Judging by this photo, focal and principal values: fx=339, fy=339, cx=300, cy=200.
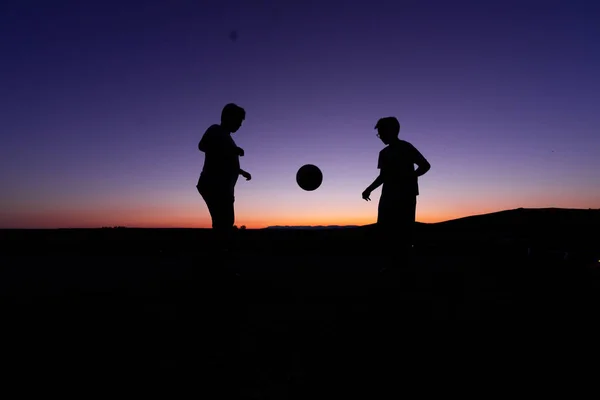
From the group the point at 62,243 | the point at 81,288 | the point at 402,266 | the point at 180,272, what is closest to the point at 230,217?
the point at 180,272

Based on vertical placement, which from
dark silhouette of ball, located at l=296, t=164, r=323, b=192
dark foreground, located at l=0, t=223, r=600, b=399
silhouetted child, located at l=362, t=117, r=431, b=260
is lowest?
dark foreground, located at l=0, t=223, r=600, b=399

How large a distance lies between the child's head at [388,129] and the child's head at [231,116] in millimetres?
1868

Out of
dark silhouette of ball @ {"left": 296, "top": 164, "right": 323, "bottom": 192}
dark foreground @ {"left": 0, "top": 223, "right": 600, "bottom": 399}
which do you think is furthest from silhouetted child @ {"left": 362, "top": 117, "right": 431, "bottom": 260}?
dark silhouette of ball @ {"left": 296, "top": 164, "right": 323, "bottom": 192}

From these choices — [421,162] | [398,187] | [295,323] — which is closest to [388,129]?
[421,162]

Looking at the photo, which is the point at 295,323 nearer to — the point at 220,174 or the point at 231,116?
the point at 220,174

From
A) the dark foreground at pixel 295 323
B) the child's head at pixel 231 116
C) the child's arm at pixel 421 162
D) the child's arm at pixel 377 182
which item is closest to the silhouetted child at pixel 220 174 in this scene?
the child's head at pixel 231 116

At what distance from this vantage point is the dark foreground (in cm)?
144

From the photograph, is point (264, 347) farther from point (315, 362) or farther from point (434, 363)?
point (434, 363)

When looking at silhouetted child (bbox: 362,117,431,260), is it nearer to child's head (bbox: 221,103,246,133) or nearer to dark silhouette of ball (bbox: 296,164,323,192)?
child's head (bbox: 221,103,246,133)

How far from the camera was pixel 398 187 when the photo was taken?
14.4 ft

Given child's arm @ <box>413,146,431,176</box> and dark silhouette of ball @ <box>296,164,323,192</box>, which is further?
dark silhouette of ball @ <box>296,164,323,192</box>

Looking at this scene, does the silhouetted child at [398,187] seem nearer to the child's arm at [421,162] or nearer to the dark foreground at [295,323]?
the child's arm at [421,162]

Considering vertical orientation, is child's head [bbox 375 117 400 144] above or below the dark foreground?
above

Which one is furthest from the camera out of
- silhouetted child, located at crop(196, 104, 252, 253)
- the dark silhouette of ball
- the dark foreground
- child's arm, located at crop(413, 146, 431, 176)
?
the dark silhouette of ball
